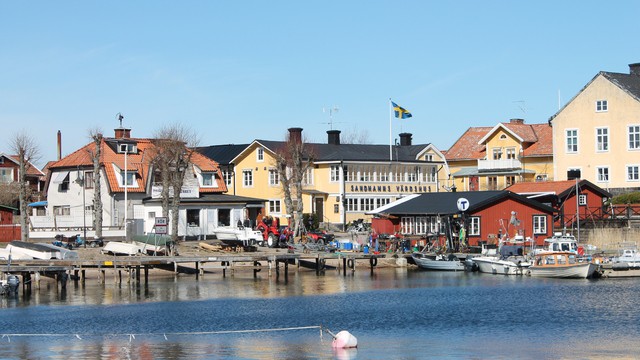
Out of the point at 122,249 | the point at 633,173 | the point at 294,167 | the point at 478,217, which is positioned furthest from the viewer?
the point at 294,167

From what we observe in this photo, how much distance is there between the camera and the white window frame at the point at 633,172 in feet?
284

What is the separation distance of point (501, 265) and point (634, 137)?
2865cm

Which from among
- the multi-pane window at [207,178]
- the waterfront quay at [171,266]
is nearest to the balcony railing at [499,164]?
the multi-pane window at [207,178]

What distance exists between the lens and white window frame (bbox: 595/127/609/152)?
88.3 meters

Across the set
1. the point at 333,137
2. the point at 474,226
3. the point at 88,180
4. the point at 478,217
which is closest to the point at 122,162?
the point at 88,180

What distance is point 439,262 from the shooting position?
66688mm

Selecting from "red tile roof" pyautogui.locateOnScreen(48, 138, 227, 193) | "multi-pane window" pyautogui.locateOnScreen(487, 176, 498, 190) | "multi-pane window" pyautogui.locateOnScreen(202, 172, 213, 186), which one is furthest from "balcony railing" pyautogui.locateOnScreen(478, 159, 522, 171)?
"multi-pane window" pyautogui.locateOnScreen(202, 172, 213, 186)

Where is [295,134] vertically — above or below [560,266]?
above

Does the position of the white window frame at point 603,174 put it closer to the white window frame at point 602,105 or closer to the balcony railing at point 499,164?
the white window frame at point 602,105

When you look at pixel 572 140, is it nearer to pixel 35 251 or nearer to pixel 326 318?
pixel 35 251

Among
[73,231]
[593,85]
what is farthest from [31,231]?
[593,85]

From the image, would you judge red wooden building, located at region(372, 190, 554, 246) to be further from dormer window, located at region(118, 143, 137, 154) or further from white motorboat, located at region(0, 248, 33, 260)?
white motorboat, located at region(0, 248, 33, 260)

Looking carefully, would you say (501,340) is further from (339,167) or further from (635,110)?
(339,167)

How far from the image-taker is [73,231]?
252 feet
